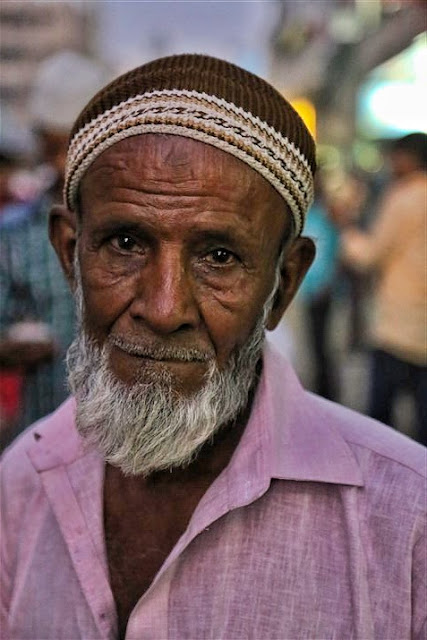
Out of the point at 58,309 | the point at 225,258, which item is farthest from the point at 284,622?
the point at 58,309

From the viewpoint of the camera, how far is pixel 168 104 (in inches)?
56.3

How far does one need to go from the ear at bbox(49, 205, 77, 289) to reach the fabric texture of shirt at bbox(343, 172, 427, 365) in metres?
1.39

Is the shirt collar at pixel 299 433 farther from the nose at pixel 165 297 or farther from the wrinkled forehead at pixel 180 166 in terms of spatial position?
the wrinkled forehead at pixel 180 166

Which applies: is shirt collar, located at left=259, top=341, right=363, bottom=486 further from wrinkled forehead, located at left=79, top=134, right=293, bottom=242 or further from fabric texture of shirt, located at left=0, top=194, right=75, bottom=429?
fabric texture of shirt, located at left=0, top=194, right=75, bottom=429

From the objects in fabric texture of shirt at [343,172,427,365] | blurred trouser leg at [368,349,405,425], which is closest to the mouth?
fabric texture of shirt at [343,172,427,365]

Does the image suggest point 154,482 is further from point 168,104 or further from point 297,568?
point 168,104

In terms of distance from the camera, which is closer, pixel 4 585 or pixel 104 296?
pixel 104 296

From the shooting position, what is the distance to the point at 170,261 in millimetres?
1435

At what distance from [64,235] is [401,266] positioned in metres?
2.25

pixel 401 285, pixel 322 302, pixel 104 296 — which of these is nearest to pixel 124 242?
pixel 104 296

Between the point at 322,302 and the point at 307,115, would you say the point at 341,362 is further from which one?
the point at 307,115

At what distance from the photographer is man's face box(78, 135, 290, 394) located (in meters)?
1.44

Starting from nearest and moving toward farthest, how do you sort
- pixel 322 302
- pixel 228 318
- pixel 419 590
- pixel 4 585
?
pixel 419 590, pixel 228 318, pixel 4 585, pixel 322 302

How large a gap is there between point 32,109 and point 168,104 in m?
2.64
